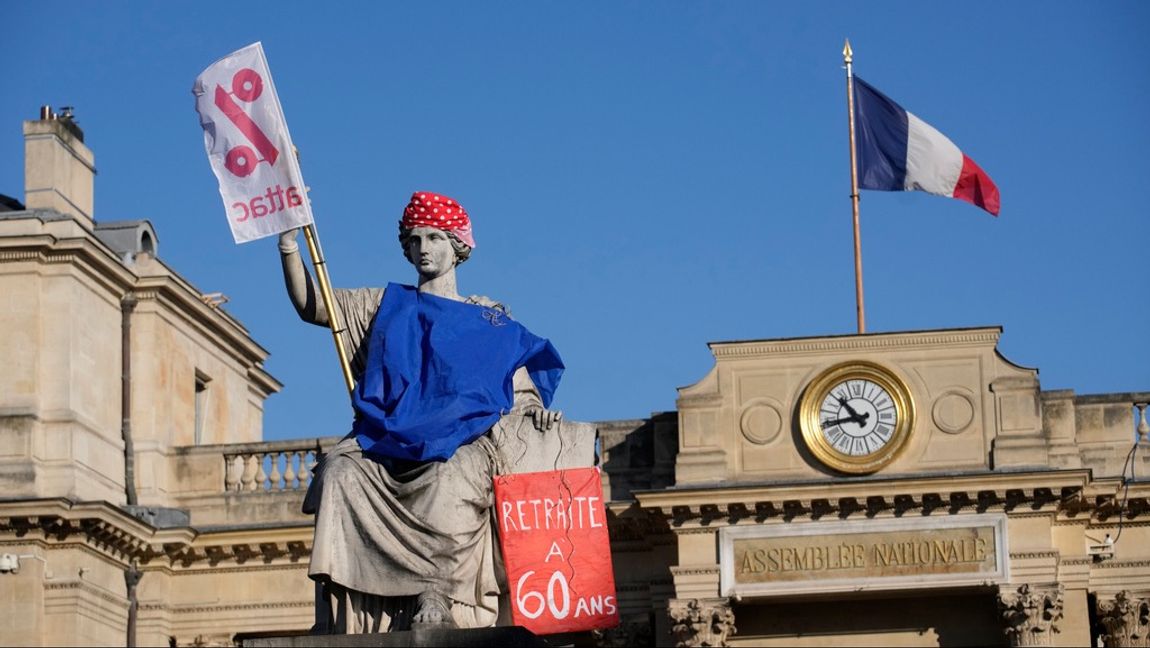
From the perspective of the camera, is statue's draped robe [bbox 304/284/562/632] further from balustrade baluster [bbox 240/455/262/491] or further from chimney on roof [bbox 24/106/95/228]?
balustrade baluster [bbox 240/455/262/491]

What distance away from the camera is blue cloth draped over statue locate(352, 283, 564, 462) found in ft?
38.8

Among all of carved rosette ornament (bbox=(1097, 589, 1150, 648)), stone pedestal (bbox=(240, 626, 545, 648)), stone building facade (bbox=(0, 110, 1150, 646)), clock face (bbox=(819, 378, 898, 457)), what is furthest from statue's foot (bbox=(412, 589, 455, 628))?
carved rosette ornament (bbox=(1097, 589, 1150, 648))

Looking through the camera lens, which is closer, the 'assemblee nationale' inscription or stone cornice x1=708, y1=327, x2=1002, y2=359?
the 'assemblee nationale' inscription

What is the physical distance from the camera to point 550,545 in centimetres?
1202

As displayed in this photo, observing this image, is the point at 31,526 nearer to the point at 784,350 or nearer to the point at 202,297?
the point at 202,297

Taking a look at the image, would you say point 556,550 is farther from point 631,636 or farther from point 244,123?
point 631,636

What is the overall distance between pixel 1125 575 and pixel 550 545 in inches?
1109

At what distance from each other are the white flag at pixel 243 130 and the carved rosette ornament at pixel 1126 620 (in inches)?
1073

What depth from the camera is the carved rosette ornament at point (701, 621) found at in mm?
38719

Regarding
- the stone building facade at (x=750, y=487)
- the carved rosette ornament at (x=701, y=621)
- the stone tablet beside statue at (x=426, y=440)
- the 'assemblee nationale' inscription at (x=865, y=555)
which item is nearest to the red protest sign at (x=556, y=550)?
the stone tablet beside statue at (x=426, y=440)

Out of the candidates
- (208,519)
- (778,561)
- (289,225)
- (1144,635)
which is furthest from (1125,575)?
(289,225)

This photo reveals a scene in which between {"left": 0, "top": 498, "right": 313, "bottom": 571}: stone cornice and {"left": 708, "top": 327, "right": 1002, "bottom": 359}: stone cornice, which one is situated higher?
{"left": 708, "top": 327, "right": 1002, "bottom": 359}: stone cornice

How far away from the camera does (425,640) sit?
11.0 meters

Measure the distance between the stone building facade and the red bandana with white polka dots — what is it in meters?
25.2
